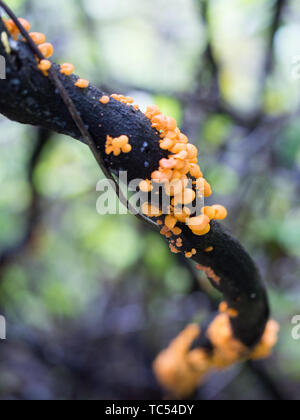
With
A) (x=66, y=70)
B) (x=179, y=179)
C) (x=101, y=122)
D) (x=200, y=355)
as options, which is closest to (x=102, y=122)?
(x=101, y=122)

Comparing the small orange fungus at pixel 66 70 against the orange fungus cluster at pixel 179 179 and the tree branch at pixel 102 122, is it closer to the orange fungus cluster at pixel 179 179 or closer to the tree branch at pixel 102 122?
the tree branch at pixel 102 122

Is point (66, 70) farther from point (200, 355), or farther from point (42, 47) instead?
point (200, 355)

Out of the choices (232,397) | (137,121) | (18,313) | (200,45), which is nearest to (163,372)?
(232,397)

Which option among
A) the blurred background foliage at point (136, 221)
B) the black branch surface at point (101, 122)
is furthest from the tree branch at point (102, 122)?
the blurred background foliage at point (136, 221)

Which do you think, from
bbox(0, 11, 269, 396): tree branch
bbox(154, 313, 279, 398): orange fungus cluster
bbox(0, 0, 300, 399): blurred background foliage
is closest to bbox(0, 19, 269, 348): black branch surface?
bbox(0, 11, 269, 396): tree branch

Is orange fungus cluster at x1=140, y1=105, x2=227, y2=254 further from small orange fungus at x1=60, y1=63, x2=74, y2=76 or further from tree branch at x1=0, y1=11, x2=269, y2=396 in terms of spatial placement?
small orange fungus at x1=60, y1=63, x2=74, y2=76
